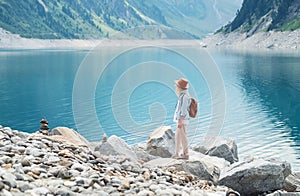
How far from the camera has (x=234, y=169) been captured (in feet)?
54.2

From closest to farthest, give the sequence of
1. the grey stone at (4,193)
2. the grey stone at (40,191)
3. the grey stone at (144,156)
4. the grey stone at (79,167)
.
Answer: the grey stone at (4,193)
the grey stone at (40,191)
the grey stone at (79,167)
the grey stone at (144,156)

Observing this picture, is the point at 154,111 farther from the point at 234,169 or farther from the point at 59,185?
the point at 59,185

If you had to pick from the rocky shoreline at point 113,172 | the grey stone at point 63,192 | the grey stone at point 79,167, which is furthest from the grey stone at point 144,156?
the grey stone at point 63,192

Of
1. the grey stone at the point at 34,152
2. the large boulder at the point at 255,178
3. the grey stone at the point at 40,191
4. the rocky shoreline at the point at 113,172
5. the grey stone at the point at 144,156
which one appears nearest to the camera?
the grey stone at the point at 40,191

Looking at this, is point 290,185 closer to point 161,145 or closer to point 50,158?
point 161,145

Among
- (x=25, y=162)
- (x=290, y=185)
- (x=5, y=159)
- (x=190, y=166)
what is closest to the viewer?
(x=25, y=162)

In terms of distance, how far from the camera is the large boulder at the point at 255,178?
1598cm

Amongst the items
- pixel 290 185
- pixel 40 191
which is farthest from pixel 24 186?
pixel 290 185

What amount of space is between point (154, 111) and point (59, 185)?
47661 mm

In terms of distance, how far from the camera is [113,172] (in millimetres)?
12938

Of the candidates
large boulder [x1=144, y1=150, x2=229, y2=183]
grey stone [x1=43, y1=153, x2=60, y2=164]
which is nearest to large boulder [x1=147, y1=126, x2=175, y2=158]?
large boulder [x1=144, y1=150, x2=229, y2=183]

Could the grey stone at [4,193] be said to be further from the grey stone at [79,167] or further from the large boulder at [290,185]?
the large boulder at [290,185]

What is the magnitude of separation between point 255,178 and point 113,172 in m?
5.87

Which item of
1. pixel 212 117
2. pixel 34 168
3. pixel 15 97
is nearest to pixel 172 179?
pixel 34 168
